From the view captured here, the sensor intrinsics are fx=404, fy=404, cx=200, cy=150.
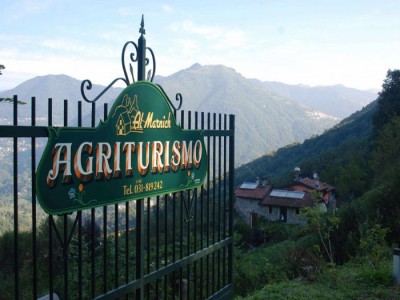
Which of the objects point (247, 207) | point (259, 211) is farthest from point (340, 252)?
point (247, 207)

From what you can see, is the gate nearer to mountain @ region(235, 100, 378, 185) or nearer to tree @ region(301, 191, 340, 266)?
tree @ region(301, 191, 340, 266)

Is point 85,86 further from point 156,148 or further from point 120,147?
point 156,148

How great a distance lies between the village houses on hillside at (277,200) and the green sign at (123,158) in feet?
101

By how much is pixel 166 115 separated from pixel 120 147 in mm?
694

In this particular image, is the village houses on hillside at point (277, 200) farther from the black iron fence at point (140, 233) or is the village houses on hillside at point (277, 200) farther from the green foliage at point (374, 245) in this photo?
the black iron fence at point (140, 233)

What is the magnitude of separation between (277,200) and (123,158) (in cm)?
3304

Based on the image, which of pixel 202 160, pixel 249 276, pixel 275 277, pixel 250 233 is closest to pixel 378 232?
pixel 275 277

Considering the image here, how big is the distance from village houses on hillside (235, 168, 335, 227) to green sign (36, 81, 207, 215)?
30694mm

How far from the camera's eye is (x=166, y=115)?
3.62 meters

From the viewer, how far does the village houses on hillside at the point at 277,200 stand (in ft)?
112

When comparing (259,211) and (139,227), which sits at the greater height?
(139,227)

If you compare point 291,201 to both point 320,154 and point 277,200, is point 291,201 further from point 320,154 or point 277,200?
point 320,154

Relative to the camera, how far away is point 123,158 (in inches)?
122

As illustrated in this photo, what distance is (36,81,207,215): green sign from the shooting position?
2.58 m
